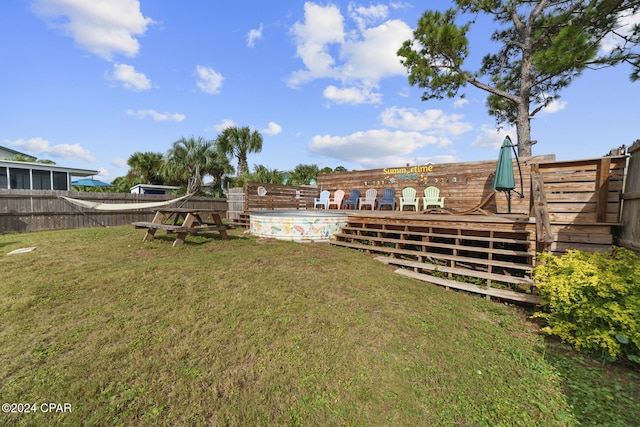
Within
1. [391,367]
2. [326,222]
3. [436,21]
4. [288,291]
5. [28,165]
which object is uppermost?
[436,21]

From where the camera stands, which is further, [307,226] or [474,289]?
[307,226]

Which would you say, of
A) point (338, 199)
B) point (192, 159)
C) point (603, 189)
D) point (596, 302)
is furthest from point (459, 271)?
point (192, 159)

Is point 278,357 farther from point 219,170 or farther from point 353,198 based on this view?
point 219,170

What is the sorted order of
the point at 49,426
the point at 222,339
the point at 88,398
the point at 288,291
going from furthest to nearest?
the point at 288,291
the point at 222,339
the point at 88,398
the point at 49,426

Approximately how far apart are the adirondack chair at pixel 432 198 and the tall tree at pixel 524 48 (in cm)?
337

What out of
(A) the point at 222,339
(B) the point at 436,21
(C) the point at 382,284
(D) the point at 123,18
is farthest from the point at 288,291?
(B) the point at 436,21

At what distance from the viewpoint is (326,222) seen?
668cm

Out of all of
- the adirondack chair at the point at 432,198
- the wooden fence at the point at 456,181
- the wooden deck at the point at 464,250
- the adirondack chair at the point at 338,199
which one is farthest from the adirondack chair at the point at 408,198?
the wooden deck at the point at 464,250

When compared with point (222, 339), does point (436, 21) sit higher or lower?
higher

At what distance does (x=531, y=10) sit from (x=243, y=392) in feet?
43.7

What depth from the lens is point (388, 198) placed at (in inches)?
394

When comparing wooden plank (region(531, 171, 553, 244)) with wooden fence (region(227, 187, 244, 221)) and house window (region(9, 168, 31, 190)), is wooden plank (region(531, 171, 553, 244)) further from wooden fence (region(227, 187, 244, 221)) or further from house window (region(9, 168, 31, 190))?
house window (region(9, 168, 31, 190))

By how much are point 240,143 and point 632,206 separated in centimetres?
2120

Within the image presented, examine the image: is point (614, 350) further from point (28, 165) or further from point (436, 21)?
point (28, 165)
